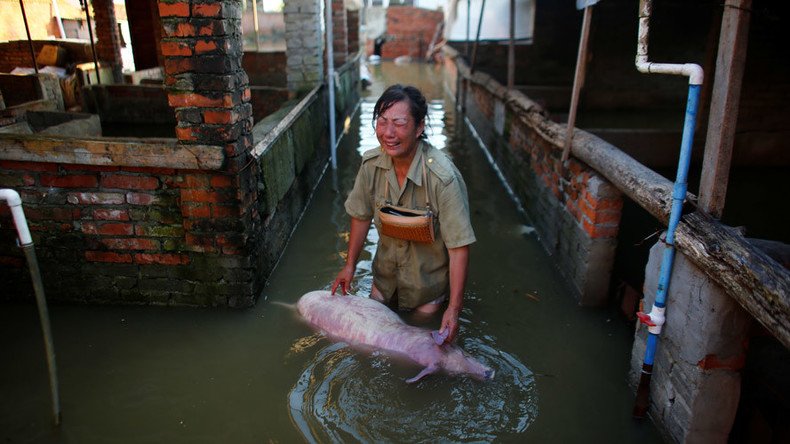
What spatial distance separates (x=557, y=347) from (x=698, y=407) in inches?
43.7

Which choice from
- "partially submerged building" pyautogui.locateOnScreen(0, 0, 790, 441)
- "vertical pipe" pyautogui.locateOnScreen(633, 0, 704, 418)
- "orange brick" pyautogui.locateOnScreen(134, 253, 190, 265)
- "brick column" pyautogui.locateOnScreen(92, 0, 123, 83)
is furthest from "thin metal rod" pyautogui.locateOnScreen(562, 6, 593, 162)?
"brick column" pyautogui.locateOnScreen(92, 0, 123, 83)

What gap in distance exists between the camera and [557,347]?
3.58 m

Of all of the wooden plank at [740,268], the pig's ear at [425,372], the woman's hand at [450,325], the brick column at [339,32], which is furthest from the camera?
the brick column at [339,32]

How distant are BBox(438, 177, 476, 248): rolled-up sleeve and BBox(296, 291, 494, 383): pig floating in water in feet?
1.97

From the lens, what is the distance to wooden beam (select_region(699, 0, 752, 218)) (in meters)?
2.37

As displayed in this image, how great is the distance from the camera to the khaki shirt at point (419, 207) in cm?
316

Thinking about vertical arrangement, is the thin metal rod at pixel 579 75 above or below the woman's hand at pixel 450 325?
above

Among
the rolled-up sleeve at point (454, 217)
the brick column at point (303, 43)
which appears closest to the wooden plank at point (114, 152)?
the rolled-up sleeve at point (454, 217)

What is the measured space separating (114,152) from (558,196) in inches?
142

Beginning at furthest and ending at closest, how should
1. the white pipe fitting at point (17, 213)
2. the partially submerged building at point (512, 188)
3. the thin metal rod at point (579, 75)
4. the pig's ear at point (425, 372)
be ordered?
1. the thin metal rod at point (579, 75)
2. the pig's ear at point (425, 372)
3. the partially submerged building at point (512, 188)
4. the white pipe fitting at point (17, 213)

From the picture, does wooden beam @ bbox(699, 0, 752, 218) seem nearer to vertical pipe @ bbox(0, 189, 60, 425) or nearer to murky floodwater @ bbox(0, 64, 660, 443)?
murky floodwater @ bbox(0, 64, 660, 443)

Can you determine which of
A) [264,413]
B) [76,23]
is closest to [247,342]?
[264,413]

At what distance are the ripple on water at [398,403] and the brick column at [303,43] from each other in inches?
208

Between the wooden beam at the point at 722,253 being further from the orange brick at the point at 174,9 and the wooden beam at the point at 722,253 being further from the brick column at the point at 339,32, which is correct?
the brick column at the point at 339,32
